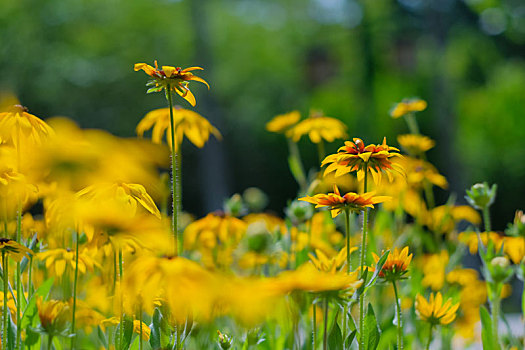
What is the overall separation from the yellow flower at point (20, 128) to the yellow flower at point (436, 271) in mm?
1130

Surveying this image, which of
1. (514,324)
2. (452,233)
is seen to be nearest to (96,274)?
(452,233)

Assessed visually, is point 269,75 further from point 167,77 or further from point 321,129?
point 167,77

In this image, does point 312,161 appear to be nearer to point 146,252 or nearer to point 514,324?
point 514,324

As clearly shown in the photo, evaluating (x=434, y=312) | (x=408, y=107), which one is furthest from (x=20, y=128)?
(x=408, y=107)

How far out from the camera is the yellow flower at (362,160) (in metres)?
0.96

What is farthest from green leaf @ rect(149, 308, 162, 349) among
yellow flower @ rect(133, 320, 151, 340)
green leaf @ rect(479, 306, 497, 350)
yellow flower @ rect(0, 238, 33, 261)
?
green leaf @ rect(479, 306, 497, 350)

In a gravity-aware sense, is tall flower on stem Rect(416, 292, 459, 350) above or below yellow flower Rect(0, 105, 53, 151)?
below

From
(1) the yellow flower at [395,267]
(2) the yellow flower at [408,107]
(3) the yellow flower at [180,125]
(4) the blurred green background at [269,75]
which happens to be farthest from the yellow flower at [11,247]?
(4) the blurred green background at [269,75]

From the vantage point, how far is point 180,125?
4.57ft

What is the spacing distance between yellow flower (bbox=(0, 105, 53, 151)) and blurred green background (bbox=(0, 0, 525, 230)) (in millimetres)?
6105

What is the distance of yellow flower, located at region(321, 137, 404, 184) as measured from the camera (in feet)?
3.15

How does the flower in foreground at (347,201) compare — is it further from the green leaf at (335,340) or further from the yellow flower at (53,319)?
the yellow flower at (53,319)

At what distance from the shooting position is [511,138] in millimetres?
10102

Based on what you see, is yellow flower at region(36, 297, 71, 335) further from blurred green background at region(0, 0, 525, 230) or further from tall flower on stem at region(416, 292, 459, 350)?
blurred green background at region(0, 0, 525, 230)
